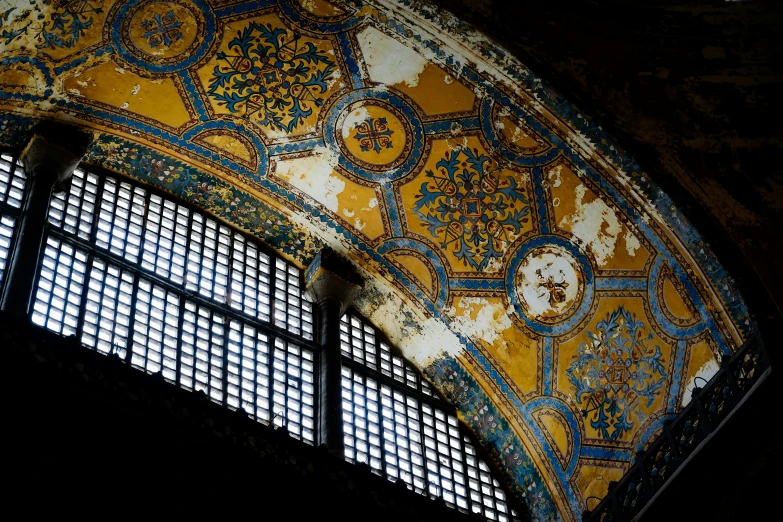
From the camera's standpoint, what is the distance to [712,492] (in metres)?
10.2

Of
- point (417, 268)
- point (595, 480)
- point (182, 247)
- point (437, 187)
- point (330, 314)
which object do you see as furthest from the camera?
point (417, 268)

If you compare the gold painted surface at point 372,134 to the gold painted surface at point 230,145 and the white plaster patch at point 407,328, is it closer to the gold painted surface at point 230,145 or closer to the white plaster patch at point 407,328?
the gold painted surface at point 230,145

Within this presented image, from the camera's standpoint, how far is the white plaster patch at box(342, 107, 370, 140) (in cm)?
1254

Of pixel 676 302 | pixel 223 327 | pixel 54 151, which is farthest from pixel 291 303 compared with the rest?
pixel 676 302

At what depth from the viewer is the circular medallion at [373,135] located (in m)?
12.5

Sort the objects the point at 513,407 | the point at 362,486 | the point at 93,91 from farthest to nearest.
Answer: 1. the point at 513,407
2. the point at 93,91
3. the point at 362,486

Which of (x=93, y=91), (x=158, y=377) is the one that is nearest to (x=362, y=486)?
(x=158, y=377)

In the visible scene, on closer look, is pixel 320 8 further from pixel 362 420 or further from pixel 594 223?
pixel 362 420

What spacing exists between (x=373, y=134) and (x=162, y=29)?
2.65 m

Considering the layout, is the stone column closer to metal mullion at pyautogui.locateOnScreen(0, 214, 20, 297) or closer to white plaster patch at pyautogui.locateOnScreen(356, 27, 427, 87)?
white plaster patch at pyautogui.locateOnScreen(356, 27, 427, 87)

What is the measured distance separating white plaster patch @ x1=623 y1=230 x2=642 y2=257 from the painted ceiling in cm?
3

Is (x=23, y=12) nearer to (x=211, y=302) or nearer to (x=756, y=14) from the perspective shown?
(x=211, y=302)

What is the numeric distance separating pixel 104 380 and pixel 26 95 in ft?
15.7

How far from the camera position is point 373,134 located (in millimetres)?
12664
